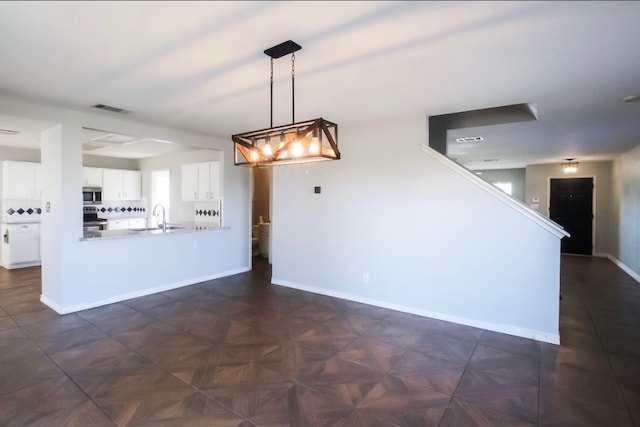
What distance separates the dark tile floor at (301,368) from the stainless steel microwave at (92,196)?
3.61 meters

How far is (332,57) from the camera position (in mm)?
2471

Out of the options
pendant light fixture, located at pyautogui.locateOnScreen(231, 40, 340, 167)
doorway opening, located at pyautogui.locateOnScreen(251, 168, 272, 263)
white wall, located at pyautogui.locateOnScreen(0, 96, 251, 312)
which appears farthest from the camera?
doorway opening, located at pyautogui.locateOnScreen(251, 168, 272, 263)

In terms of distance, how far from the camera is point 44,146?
14.0 feet

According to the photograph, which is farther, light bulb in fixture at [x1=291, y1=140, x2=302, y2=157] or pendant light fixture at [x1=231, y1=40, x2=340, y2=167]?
light bulb in fixture at [x1=291, y1=140, x2=302, y2=157]

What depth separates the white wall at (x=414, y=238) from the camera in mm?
3492

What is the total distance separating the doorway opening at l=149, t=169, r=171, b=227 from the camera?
814cm

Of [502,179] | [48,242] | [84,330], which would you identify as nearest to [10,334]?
[84,330]

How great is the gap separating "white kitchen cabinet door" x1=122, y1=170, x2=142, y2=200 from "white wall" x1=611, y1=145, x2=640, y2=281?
10.5m

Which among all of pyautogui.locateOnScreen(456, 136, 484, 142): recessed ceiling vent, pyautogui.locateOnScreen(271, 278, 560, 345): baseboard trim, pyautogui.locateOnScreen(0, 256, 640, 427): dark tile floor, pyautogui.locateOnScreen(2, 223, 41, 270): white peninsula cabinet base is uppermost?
pyautogui.locateOnScreen(456, 136, 484, 142): recessed ceiling vent

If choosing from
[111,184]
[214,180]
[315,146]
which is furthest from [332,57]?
Result: [111,184]

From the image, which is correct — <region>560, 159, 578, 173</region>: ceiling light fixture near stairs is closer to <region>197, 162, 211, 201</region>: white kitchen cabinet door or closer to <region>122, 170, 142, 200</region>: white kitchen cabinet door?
<region>197, 162, 211, 201</region>: white kitchen cabinet door

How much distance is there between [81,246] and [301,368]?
127 inches

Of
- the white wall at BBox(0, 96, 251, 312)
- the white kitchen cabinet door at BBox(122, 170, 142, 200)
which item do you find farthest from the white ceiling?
the white kitchen cabinet door at BBox(122, 170, 142, 200)

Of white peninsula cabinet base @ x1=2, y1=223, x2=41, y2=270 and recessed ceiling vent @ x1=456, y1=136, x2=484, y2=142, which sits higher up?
recessed ceiling vent @ x1=456, y1=136, x2=484, y2=142
